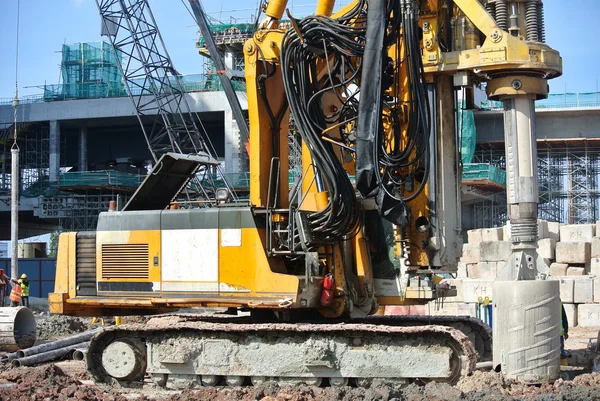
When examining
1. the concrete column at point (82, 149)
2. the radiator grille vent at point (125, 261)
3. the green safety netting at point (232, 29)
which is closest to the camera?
the radiator grille vent at point (125, 261)

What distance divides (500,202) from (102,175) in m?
22.2

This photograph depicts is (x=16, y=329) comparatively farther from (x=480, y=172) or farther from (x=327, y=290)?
(x=480, y=172)

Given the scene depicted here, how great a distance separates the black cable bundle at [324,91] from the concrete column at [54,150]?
4380 cm

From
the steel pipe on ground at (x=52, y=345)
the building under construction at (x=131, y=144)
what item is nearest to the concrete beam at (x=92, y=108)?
the building under construction at (x=131, y=144)

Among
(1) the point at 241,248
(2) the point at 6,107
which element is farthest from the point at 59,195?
(1) the point at 241,248

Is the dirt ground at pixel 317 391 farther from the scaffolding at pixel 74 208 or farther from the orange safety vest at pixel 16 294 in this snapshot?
the scaffolding at pixel 74 208

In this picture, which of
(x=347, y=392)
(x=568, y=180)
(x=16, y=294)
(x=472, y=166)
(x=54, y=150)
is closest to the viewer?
(x=347, y=392)

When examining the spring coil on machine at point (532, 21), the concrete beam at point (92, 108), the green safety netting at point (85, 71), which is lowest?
the spring coil on machine at point (532, 21)

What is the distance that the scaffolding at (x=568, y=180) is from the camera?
47.7 meters

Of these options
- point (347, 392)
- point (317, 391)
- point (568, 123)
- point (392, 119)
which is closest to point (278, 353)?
point (317, 391)

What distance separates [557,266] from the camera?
23281mm

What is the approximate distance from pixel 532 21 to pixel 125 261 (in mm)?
6233

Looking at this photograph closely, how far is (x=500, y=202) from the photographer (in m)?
51.2

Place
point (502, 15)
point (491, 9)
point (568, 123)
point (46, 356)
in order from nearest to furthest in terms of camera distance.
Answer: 1. point (502, 15)
2. point (491, 9)
3. point (46, 356)
4. point (568, 123)
